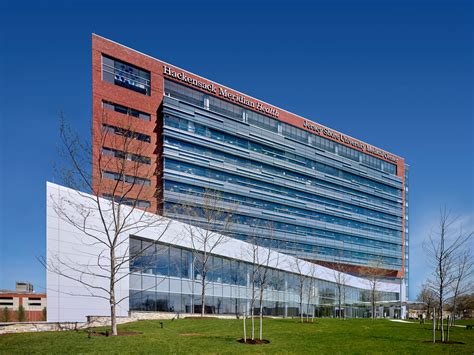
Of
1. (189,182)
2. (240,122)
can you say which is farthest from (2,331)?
(240,122)

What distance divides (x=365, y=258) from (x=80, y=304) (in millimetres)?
74744

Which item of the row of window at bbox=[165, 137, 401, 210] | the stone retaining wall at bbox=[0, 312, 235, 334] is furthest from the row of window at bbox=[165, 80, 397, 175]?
the stone retaining wall at bbox=[0, 312, 235, 334]

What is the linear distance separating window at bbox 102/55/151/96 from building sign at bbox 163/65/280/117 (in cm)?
345

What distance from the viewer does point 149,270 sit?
34938 millimetres

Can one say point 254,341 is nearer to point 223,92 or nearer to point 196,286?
point 196,286

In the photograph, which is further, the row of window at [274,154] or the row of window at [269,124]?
the row of window at [269,124]

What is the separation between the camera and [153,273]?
116 feet

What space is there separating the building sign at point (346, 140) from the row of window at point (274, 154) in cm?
594

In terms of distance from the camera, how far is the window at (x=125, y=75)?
54.6 m

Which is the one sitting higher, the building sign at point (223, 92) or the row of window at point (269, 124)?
the building sign at point (223, 92)

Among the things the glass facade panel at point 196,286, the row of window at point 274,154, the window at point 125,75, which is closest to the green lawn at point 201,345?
the glass facade panel at point 196,286

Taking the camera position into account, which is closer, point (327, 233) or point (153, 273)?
point (153, 273)

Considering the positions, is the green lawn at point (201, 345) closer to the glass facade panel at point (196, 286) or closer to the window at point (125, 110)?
the glass facade panel at point (196, 286)

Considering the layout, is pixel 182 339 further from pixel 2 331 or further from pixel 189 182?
pixel 189 182
